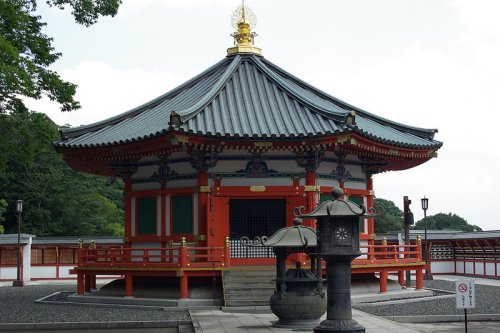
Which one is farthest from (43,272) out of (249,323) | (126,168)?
(249,323)

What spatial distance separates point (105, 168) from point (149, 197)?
13.2 ft

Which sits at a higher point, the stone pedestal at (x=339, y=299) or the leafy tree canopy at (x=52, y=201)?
the leafy tree canopy at (x=52, y=201)

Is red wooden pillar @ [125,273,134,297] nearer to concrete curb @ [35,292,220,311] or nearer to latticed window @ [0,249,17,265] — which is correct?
concrete curb @ [35,292,220,311]

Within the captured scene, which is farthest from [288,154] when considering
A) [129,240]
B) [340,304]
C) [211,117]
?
[340,304]

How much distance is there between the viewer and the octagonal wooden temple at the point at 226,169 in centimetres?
2320

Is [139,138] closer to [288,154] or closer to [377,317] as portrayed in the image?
[288,154]

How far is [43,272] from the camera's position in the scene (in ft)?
141

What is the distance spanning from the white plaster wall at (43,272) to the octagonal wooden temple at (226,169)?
1646cm

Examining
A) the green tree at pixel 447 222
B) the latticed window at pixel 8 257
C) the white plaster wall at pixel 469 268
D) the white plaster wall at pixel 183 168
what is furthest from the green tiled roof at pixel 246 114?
the green tree at pixel 447 222

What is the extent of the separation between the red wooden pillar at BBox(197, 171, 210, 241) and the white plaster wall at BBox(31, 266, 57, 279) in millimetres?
21961

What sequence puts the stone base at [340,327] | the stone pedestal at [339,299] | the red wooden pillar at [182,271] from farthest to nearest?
1. the red wooden pillar at [182,271]
2. the stone pedestal at [339,299]
3. the stone base at [340,327]

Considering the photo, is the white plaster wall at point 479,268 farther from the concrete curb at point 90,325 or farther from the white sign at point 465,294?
the white sign at point 465,294

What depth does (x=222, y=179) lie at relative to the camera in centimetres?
2448

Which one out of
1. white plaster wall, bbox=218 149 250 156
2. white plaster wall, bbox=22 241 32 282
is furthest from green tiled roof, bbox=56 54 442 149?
white plaster wall, bbox=22 241 32 282
